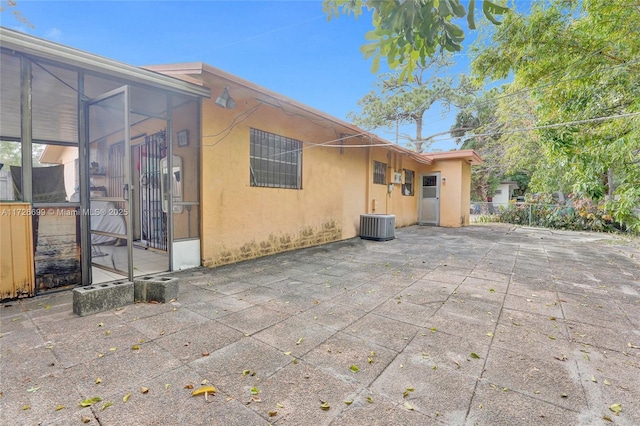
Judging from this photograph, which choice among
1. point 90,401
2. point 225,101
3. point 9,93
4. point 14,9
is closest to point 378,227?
point 225,101

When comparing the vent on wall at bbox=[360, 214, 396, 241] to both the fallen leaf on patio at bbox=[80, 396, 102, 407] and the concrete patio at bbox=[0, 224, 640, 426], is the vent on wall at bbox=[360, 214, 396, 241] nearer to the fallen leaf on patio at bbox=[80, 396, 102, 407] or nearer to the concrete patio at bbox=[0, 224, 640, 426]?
the concrete patio at bbox=[0, 224, 640, 426]

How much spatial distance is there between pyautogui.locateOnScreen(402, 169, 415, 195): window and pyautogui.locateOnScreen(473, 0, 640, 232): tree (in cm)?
552

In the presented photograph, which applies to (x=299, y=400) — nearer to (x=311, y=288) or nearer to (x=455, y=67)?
(x=311, y=288)

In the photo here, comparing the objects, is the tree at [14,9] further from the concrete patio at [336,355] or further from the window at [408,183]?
the window at [408,183]

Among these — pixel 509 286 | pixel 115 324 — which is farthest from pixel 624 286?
pixel 115 324

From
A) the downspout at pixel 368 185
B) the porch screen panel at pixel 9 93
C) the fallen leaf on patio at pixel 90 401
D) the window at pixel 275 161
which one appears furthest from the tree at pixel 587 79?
the porch screen panel at pixel 9 93

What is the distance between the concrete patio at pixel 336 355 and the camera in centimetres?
153

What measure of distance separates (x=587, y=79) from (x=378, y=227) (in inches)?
196

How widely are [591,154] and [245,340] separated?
261 inches

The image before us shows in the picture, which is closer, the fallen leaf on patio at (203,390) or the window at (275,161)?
the fallen leaf on patio at (203,390)

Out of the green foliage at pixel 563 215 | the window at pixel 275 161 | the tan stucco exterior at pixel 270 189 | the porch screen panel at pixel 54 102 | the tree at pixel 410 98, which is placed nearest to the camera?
the porch screen panel at pixel 54 102

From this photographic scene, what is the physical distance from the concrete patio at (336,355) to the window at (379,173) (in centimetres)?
579

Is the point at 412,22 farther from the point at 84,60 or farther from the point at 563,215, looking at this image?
the point at 563,215

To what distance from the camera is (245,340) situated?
2.29m
